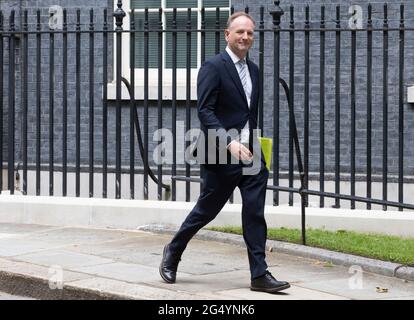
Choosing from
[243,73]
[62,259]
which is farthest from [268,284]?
[62,259]

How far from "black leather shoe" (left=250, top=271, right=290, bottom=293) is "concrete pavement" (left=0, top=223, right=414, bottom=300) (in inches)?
2.0

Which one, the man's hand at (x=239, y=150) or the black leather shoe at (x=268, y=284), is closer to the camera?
the man's hand at (x=239, y=150)

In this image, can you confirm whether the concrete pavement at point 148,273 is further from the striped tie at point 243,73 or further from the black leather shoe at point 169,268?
the striped tie at point 243,73

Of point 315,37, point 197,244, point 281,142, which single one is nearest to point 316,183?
point 281,142

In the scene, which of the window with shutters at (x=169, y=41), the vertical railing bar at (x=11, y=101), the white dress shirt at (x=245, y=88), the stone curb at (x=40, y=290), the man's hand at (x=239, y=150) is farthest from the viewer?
the window with shutters at (x=169, y=41)

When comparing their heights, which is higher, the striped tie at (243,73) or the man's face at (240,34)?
the man's face at (240,34)

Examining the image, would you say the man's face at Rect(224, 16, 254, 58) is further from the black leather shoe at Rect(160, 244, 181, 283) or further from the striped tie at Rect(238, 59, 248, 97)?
the black leather shoe at Rect(160, 244, 181, 283)

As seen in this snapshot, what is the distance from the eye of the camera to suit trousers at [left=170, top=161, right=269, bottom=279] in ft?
24.5

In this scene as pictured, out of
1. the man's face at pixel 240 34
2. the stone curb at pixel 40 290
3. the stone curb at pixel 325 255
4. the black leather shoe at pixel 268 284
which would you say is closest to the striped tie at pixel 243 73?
the man's face at pixel 240 34

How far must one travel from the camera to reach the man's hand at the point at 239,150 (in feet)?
23.7

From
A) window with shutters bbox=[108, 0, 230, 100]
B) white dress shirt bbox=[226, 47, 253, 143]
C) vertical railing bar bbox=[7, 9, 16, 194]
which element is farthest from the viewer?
window with shutters bbox=[108, 0, 230, 100]

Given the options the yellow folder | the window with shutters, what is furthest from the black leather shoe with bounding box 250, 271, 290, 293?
the window with shutters

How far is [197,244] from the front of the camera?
31.7ft

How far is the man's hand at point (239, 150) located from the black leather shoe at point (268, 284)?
33.9 inches
